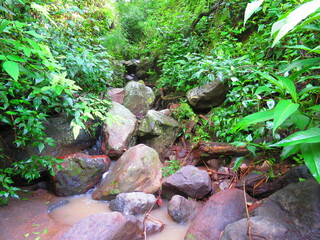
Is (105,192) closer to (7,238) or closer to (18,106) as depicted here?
(7,238)

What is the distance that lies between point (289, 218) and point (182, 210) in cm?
128

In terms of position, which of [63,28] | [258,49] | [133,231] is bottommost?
[133,231]

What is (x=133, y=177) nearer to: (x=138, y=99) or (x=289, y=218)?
(x=289, y=218)

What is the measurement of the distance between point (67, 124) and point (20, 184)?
3.96 ft

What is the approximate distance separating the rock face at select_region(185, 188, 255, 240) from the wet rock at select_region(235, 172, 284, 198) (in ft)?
0.33

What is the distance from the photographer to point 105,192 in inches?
119

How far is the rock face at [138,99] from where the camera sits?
5.41 metres

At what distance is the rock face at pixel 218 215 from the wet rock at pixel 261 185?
0.10 metres

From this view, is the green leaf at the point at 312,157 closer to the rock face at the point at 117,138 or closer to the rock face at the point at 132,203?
the rock face at the point at 132,203

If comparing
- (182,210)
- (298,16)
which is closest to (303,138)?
(298,16)

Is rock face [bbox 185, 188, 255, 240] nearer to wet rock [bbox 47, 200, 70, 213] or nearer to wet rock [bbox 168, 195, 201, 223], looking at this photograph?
wet rock [bbox 168, 195, 201, 223]

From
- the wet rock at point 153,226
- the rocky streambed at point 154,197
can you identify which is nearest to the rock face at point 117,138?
the rocky streambed at point 154,197

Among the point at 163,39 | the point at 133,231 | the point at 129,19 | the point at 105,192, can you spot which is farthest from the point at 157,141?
the point at 129,19

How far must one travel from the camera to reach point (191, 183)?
264cm
